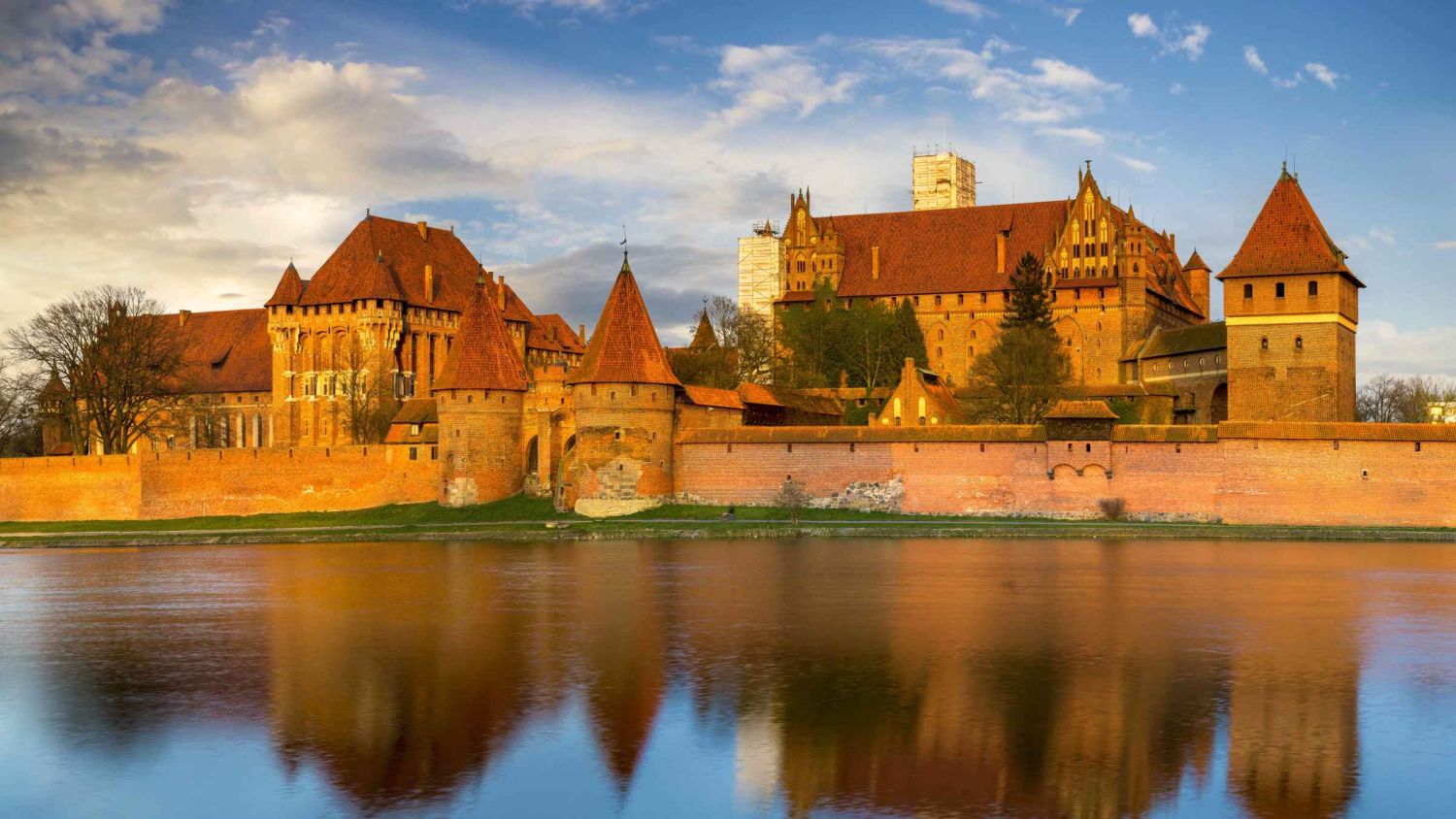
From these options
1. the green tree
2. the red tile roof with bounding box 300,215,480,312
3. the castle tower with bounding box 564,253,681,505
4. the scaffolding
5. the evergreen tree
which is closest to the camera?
the castle tower with bounding box 564,253,681,505

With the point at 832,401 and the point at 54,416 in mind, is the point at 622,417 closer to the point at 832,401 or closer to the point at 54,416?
the point at 832,401

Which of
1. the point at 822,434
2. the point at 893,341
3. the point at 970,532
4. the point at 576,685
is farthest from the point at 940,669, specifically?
the point at 893,341

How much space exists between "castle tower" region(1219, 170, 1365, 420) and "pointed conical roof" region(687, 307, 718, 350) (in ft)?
68.0

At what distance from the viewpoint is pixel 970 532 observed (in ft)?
115

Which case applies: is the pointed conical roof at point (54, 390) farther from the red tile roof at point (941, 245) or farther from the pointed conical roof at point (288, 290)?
the red tile roof at point (941, 245)

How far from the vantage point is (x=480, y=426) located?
138 ft

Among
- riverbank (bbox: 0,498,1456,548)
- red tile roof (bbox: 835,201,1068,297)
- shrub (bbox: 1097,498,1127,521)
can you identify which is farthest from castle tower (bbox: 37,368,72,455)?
shrub (bbox: 1097,498,1127,521)

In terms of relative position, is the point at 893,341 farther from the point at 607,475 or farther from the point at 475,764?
the point at 475,764

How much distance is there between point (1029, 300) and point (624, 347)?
74.6 feet

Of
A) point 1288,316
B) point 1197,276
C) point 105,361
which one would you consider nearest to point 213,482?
point 105,361

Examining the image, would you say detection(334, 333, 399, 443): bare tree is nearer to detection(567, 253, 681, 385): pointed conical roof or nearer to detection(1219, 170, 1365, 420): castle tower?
detection(567, 253, 681, 385): pointed conical roof

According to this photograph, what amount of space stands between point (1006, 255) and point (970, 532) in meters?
33.1

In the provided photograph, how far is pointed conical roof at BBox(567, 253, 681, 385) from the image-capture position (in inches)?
1540

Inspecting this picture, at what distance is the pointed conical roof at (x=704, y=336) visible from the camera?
6050 centimetres
